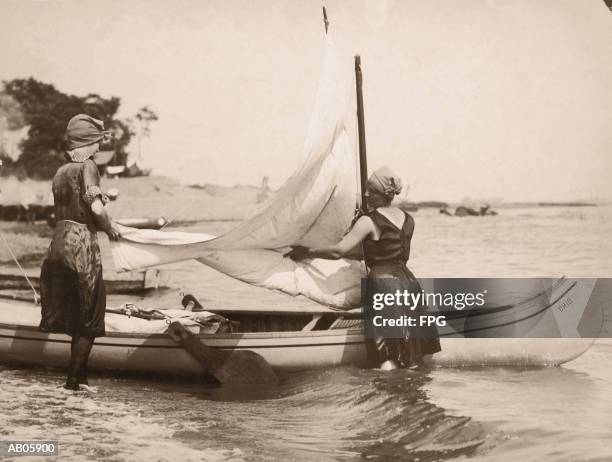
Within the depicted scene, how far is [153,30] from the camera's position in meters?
5.34

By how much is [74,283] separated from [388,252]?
1.80 metres

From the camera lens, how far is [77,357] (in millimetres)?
4574

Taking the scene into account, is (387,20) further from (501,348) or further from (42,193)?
(42,193)

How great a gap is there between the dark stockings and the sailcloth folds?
60cm

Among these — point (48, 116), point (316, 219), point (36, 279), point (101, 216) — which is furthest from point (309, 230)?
point (36, 279)

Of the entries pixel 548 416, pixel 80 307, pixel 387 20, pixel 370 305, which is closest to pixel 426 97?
pixel 387 20

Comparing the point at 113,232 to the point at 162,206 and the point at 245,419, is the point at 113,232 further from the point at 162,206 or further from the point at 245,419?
the point at 245,419

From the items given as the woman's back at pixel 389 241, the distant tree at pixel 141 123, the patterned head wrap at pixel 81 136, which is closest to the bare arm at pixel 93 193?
the patterned head wrap at pixel 81 136

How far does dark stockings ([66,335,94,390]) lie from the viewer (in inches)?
180

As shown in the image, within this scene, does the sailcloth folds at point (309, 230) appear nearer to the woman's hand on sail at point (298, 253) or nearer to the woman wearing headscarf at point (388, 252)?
the woman's hand on sail at point (298, 253)

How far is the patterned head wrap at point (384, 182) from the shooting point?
15.3ft

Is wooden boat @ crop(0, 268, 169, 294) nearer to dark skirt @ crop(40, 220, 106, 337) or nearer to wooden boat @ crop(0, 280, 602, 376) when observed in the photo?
wooden boat @ crop(0, 280, 602, 376)

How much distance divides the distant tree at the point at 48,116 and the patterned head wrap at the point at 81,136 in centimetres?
80

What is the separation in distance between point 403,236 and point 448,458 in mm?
1320
